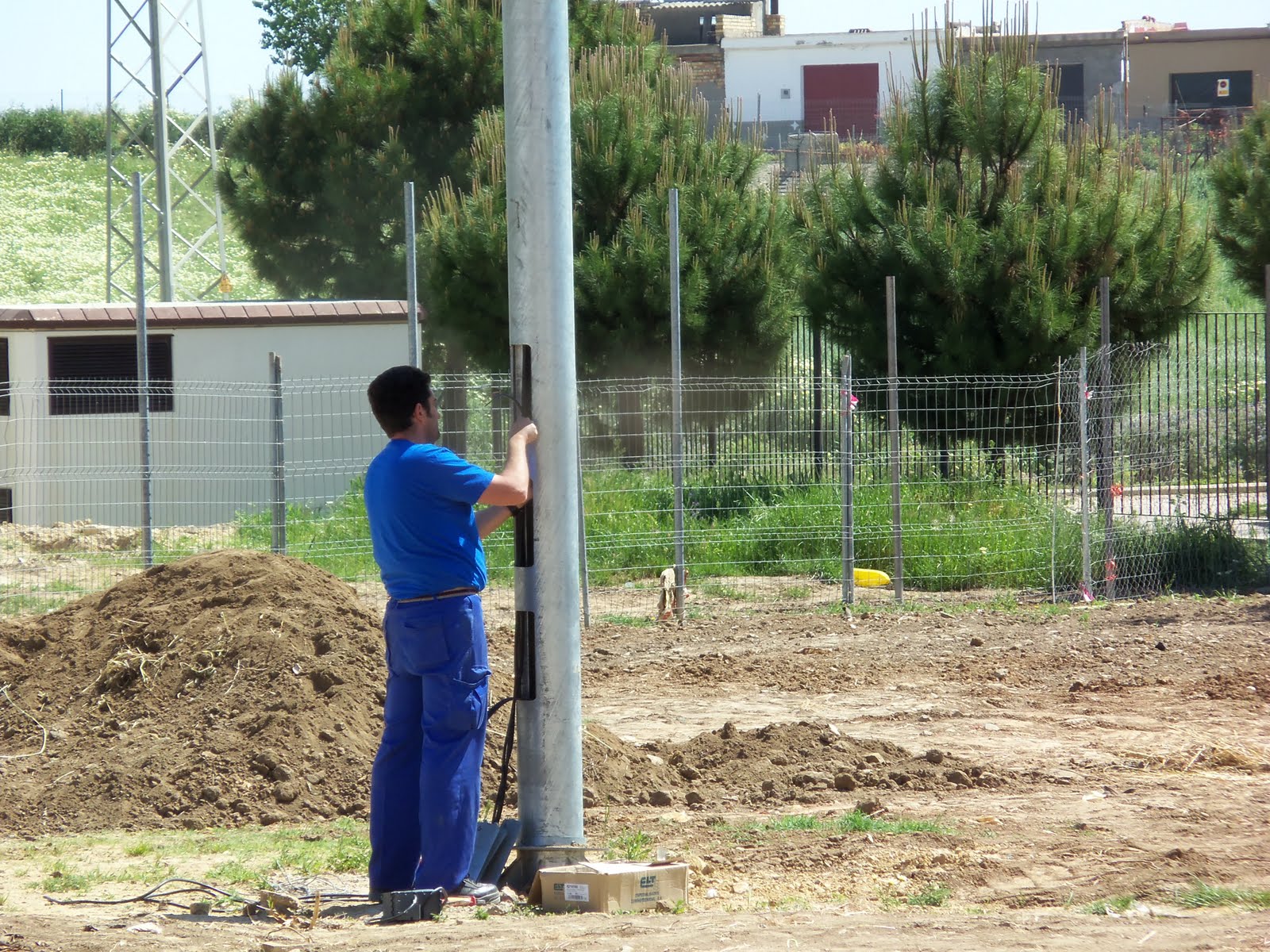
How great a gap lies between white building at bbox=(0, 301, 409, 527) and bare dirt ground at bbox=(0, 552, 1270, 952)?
596cm

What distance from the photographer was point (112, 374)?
52.6 feet

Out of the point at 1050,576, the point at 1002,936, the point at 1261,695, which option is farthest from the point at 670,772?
the point at 1050,576

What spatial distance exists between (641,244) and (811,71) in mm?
36272

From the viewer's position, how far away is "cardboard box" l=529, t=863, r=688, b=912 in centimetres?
473

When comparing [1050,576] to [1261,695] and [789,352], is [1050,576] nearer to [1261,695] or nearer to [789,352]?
[1261,695]

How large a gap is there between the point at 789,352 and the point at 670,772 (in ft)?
35.9

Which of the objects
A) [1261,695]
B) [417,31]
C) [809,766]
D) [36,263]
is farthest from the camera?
[36,263]

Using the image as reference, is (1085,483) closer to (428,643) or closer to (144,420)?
(144,420)

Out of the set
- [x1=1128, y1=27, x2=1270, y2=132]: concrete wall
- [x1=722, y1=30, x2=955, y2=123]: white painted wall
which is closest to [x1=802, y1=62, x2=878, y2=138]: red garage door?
[x1=722, y1=30, x2=955, y2=123]: white painted wall

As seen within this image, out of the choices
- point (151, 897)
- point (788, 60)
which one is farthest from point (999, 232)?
point (788, 60)

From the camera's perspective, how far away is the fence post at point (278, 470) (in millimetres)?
10797

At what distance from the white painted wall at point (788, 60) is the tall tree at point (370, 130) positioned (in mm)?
28644

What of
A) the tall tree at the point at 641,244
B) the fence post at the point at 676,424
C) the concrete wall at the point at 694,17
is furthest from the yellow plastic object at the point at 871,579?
the concrete wall at the point at 694,17

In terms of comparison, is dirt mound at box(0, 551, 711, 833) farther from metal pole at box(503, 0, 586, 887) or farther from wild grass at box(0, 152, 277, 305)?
wild grass at box(0, 152, 277, 305)
